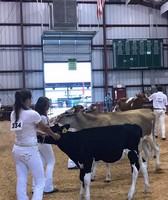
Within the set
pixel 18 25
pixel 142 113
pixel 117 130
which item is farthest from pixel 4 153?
pixel 18 25

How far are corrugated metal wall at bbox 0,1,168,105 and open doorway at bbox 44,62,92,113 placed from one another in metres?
0.58

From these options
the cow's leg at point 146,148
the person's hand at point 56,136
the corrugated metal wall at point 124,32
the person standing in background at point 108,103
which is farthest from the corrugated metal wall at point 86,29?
the person's hand at point 56,136

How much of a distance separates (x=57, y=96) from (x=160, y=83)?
763cm

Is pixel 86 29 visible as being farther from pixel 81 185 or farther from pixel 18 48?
pixel 81 185

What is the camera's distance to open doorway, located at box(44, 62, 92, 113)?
2528 cm

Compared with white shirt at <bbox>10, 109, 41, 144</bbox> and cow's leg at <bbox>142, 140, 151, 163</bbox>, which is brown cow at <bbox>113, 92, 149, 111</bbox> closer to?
cow's leg at <bbox>142, 140, 151, 163</bbox>

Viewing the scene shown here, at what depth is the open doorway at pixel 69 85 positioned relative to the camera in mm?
25281

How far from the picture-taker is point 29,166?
487 cm

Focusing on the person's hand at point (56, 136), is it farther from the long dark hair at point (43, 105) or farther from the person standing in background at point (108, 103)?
the person standing in background at point (108, 103)

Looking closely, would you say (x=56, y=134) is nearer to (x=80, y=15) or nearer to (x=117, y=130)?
(x=117, y=130)

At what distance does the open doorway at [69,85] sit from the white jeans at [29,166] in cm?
2021

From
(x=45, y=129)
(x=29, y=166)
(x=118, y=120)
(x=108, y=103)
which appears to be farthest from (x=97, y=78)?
(x=29, y=166)

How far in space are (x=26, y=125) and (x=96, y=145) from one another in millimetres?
1396

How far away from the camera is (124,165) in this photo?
9.04 m
